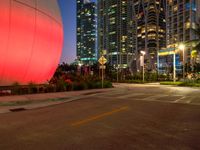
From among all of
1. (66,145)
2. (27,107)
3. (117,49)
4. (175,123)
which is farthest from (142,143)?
(117,49)

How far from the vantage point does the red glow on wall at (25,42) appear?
1615 cm

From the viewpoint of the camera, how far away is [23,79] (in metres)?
18.7

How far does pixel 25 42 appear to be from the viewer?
17406 millimetres

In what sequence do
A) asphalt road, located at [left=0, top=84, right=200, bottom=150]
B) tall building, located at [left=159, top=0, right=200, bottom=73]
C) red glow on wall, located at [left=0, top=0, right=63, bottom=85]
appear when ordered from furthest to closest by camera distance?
tall building, located at [left=159, top=0, right=200, bottom=73], red glow on wall, located at [left=0, top=0, right=63, bottom=85], asphalt road, located at [left=0, top=84, right=200, bottom=150]

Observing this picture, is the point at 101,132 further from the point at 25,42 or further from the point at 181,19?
the point at 181,19

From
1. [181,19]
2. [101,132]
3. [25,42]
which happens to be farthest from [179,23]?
[101,132]

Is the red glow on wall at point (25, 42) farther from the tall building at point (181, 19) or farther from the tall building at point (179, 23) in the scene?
the tall building at point (181, 19)

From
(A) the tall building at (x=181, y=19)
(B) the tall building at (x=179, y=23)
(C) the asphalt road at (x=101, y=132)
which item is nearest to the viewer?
(C) the asphalt road at (x=101, y=132)

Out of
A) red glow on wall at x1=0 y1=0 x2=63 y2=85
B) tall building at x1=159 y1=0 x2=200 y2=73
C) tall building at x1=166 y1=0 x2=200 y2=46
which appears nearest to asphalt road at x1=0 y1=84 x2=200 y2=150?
red glow on wall at x1=0 y1=0 x2=63 y2=85

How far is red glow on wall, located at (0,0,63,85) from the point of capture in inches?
636

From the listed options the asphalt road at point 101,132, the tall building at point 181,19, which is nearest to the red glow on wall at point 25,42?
the asphalt road at point 101,132

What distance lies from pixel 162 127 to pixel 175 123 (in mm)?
945

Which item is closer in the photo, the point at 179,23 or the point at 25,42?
the point at 25,42

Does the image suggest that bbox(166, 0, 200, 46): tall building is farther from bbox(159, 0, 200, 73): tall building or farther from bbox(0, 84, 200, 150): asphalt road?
bbox(0, 84, 200, 150): asphalt road
